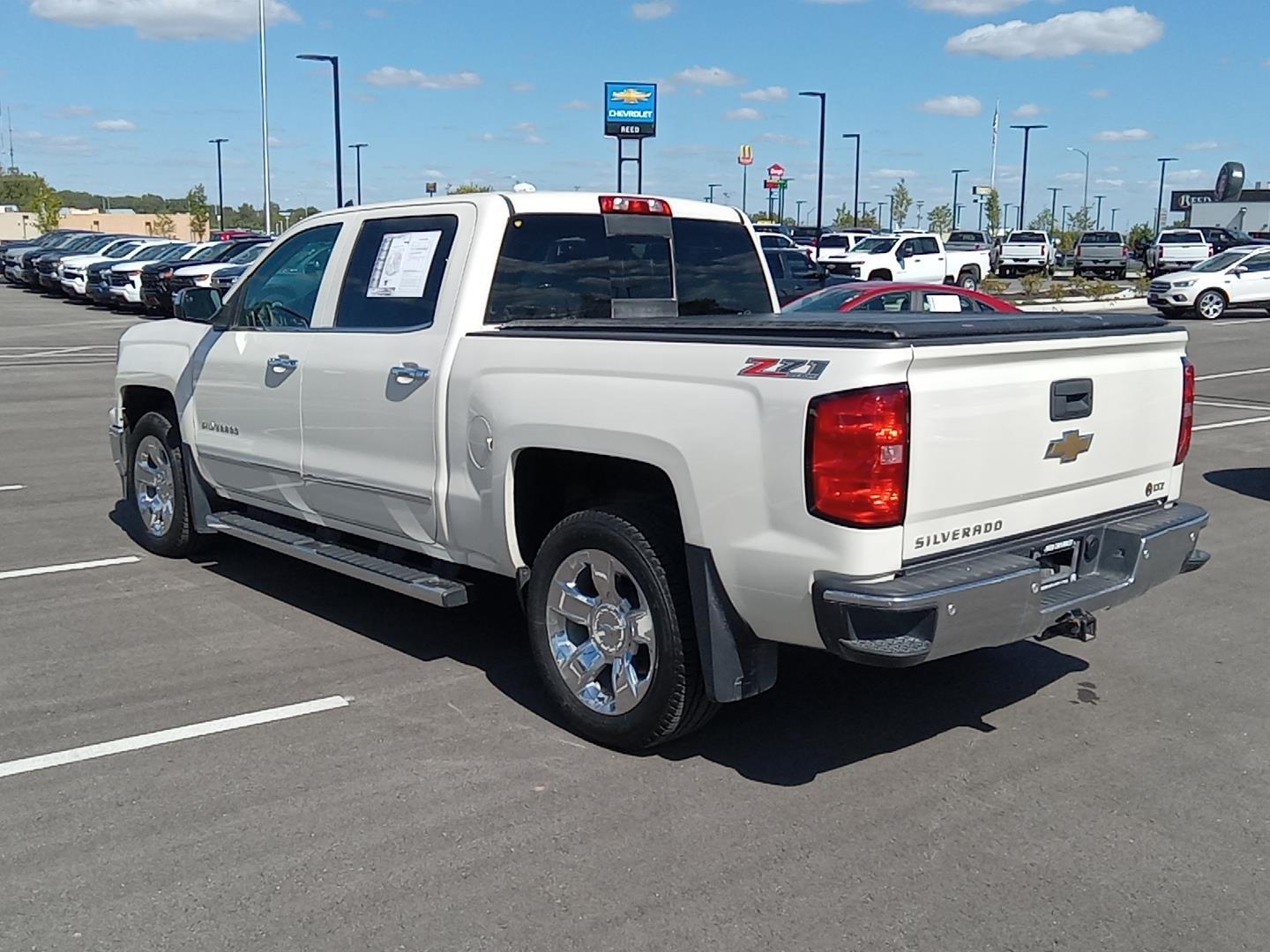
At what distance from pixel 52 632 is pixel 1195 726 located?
5.13 m

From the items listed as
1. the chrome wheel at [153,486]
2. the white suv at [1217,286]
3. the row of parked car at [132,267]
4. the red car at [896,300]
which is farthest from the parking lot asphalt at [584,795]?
the white suv at [1217,286]

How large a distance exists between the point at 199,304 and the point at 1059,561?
15.4 feet

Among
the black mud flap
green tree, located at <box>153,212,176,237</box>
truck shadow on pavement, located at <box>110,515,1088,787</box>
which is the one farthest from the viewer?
green tree, located at <box>153,212,176,237</box>

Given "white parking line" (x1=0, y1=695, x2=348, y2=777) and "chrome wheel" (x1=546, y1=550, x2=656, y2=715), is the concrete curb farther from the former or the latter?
"white parking line" (x1=0, y1=695, x2=348, y2=777)

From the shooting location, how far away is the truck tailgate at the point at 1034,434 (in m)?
3.95

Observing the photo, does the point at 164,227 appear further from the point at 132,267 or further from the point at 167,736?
the point at 167,736

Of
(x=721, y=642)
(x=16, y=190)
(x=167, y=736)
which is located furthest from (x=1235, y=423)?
(x=16, y=190)

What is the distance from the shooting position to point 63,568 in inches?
288

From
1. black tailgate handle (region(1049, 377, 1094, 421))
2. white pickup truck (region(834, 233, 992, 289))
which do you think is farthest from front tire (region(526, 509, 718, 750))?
white pickup truck (region(834, 233, 992, 289))

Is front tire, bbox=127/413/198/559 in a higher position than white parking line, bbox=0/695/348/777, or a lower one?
higher

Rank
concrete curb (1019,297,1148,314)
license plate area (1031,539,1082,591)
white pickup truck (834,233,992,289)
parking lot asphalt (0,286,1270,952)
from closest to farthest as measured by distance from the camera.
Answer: parking lot asphalt (0,286,1270,952)
license plate area (1031,539,1082,591)
concrete curb (1019,297,1148,314)
white pickup truck (834,233,992,289)

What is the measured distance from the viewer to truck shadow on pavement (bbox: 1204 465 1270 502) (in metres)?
9.86

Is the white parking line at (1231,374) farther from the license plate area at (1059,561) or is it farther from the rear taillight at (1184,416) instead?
the license plate area at (1059,561)

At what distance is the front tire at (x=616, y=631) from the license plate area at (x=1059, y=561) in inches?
49.4
